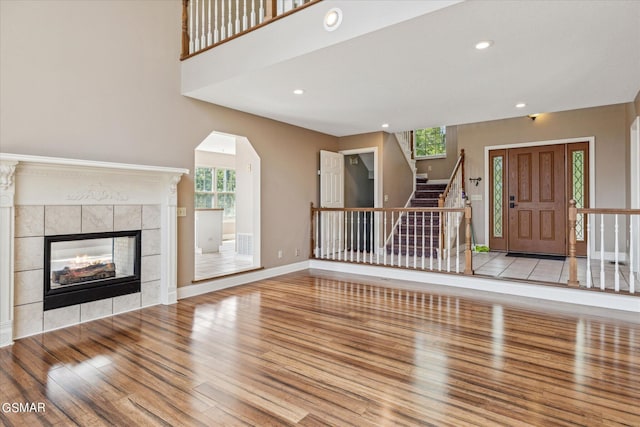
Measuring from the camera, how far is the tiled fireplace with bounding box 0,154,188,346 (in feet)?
10.1

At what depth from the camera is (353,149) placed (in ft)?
23.6

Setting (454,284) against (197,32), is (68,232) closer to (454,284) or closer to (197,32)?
(197,32)

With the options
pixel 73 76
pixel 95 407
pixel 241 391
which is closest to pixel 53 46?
pixel 73 76

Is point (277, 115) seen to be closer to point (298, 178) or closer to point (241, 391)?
point (298, 178)

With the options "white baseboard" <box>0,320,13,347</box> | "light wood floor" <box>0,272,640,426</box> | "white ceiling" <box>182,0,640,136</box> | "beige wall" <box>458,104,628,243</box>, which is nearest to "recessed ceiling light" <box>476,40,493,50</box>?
"white ceiling" <box>182,0,640,136</box>

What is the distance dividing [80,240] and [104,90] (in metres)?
1.61

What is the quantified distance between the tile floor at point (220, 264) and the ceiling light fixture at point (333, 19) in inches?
139

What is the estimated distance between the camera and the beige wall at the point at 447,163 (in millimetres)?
9555

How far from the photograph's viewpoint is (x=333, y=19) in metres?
3.08

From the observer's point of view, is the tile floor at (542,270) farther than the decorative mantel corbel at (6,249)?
Yes

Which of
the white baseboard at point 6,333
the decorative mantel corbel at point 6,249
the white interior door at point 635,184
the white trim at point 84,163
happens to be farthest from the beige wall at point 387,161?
the white baseboard at point 6,333

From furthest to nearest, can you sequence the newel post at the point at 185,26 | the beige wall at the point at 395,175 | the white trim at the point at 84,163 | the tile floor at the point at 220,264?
the beige wall at the point at 395,175
the tile floor at the point at 220,264
the newel post at the point at 185,26
the white trim at the point at 84,163

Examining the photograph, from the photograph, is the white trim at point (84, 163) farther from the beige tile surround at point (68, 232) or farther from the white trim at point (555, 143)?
the white trim at point (555, 143)

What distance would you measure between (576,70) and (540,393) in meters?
3.30
